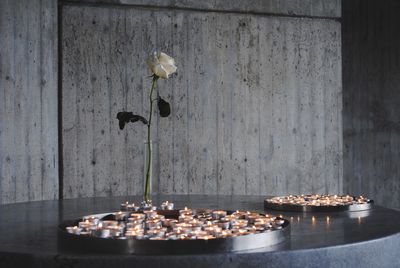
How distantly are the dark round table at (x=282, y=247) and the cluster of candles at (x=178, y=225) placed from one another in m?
0.09

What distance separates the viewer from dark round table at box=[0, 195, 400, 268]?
1364mm

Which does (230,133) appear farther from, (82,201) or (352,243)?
(352,243)

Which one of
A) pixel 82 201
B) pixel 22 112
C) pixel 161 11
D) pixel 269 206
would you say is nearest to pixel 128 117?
pixel 269 206

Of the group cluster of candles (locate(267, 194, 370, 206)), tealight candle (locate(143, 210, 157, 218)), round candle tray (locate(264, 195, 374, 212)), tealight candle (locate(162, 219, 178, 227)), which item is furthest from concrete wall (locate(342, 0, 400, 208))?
tealight candle (locate(162, 219, 178, 227))

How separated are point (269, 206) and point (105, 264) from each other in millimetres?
1096

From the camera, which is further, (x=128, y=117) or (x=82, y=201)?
(x=82, y=201)

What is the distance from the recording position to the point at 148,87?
507 cm

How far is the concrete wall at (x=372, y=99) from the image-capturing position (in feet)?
23.6

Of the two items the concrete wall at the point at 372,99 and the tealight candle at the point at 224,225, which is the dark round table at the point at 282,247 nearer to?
the tealight candle at the point at 224,225

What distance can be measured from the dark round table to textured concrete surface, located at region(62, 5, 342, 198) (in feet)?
8.59

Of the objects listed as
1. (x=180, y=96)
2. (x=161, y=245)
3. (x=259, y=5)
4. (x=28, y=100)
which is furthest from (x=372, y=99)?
(x=161, y=245)

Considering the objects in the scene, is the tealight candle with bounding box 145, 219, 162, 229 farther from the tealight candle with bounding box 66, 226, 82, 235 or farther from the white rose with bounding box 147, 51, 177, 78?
the white rose with bounding box 147, 51, 177, 78

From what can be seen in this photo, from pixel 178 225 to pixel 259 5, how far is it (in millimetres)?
4055

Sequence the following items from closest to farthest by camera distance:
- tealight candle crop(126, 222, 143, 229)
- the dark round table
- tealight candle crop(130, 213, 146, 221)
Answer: the dark round table < tealight candle crop(126, 222, 143, 229) < tealight candle crop(130, 213, 146, 221)
